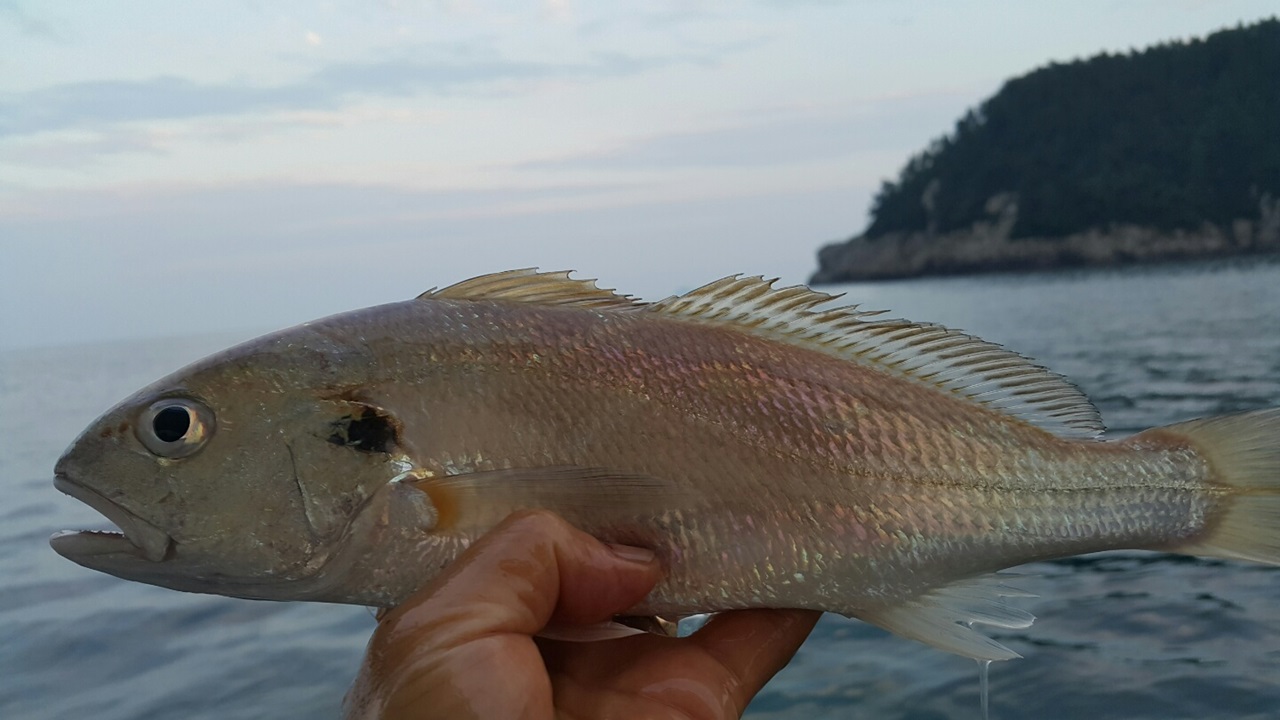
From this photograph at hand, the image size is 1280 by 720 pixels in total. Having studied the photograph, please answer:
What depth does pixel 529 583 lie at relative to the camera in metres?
2.19

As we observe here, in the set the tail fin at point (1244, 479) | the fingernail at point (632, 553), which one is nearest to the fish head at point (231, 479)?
the fingernail at point (632, 553)

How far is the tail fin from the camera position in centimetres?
255

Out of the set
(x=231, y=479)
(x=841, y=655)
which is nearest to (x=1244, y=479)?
(x=231, y=479)

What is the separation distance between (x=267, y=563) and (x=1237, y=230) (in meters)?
101

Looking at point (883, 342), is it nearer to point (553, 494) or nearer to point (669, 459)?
point (669, 459)

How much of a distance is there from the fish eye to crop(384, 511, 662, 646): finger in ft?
2.64

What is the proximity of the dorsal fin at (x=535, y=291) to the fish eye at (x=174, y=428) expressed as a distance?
0.76 metres

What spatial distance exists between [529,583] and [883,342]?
142 cm

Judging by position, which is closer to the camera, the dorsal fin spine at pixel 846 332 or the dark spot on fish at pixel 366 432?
the dark spot on fish at pixel 366 432

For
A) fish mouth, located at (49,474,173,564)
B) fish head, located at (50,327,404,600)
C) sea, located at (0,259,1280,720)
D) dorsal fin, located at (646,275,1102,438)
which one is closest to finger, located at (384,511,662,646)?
fish head, located at (50,327,404,600)

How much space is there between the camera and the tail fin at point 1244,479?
2.55 metres

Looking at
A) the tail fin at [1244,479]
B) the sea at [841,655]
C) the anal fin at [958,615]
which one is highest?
the tail fin at [1244,479]

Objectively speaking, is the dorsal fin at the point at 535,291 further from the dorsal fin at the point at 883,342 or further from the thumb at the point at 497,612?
the thumb at the point at 497,612

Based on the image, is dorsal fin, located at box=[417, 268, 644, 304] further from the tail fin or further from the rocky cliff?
the rocky cliff
